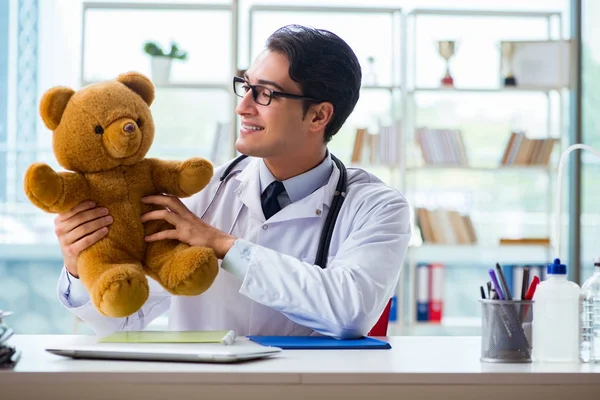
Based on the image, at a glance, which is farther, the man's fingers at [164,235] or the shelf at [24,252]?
the shelf at [24,252]

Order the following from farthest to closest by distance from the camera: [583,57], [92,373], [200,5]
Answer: [583,57], [200,5], [92,373]

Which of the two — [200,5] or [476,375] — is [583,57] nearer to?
[200,5]

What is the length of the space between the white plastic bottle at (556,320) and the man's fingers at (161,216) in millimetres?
695

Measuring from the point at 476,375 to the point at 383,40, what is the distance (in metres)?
3.41

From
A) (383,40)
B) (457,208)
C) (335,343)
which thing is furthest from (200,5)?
(335,343)

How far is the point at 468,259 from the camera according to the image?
5355 millimetres

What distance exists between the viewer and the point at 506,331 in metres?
1.42

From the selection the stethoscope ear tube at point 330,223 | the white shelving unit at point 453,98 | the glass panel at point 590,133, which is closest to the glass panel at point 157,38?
the white shelving unit at point 453,98

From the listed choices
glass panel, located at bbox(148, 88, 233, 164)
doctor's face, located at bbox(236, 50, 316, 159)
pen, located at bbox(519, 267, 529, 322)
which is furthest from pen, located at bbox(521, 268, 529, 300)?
glass panel, located at bbox(148, 88, 233, 164)

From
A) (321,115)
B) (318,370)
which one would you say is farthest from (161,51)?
(318,370)

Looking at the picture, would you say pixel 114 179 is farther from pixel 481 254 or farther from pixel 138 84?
pixel 481 254

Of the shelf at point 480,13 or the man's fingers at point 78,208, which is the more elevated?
the shelf at point 480,13

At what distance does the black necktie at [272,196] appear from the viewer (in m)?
2.00

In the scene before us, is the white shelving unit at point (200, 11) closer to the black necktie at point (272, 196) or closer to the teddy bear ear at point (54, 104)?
the black necktie at point (272, 196)
